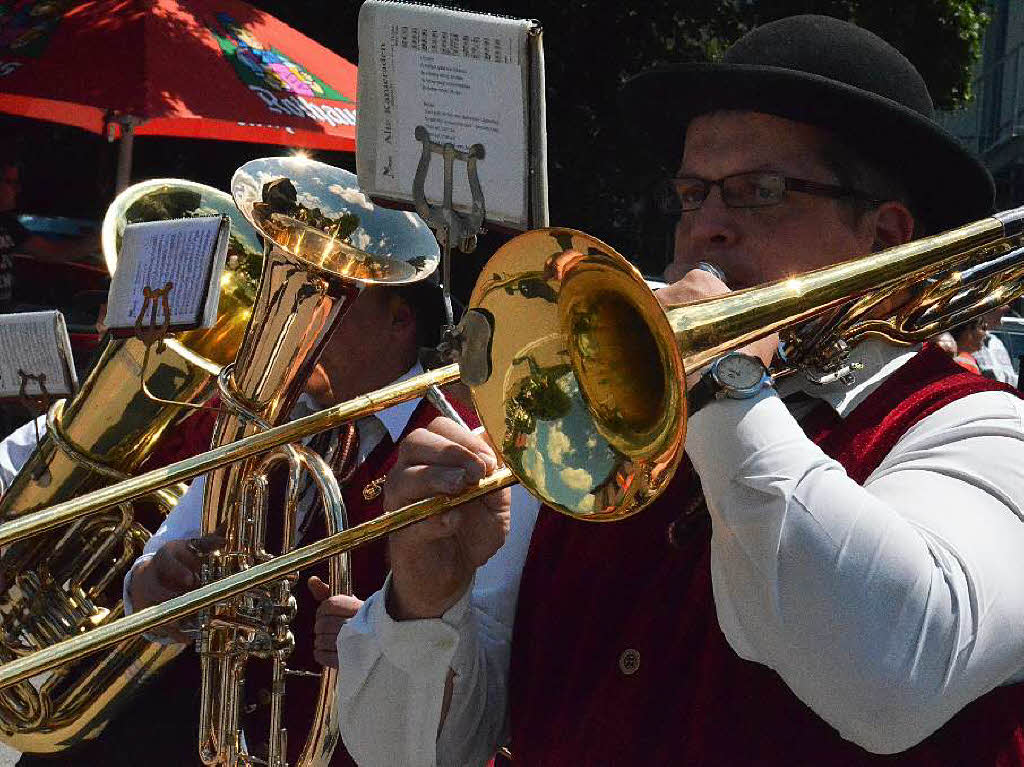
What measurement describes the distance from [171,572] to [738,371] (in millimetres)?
1503

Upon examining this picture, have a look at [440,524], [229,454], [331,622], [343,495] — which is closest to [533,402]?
[440,524]

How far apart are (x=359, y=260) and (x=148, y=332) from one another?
0.50 meters

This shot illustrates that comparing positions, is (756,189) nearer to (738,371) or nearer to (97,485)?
(738,371)

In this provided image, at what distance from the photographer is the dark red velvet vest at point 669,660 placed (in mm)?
1653

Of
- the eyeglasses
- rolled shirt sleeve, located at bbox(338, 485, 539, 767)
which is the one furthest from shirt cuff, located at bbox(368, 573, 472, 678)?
the eyeglasses

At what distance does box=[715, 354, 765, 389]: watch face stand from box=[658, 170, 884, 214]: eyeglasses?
0.45 m

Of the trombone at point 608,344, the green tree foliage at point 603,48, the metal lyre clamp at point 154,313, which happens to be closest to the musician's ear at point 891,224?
the trombone at point 608,344

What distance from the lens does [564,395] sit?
173 centimetres

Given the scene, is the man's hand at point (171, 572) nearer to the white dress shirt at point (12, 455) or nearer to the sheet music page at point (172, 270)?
the sheet music page at point (172, 270)

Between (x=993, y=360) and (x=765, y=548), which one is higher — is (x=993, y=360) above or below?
below

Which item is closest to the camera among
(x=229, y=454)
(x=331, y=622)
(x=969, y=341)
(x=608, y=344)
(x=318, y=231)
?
(x=608, y=344)

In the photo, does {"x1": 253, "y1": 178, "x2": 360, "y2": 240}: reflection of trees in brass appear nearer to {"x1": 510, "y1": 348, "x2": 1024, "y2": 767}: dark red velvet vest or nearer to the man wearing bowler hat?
the man wearing bowler hat

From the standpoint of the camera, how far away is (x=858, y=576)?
149cm

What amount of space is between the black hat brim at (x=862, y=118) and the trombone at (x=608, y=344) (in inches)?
7.0
